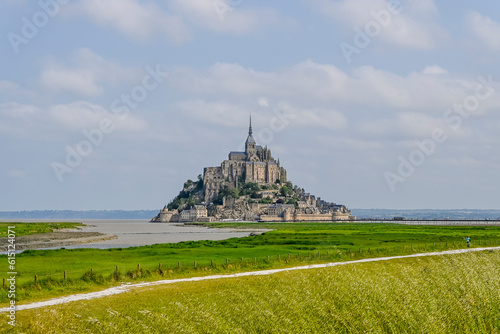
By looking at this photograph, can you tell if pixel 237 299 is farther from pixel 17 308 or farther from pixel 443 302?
pixel 17 308

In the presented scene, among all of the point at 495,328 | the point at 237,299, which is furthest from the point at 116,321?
the point at 495,328

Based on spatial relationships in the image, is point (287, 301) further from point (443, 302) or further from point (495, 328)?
point (495, 328)

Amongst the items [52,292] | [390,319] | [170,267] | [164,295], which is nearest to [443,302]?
[390,319]

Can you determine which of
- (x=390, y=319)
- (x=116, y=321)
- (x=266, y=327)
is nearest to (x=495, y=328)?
(x=390, y=319)

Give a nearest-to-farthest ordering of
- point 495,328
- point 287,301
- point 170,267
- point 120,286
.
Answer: point 495,328, point 287,301, point 120,286, point 170,267

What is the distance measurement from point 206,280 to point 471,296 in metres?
15.9

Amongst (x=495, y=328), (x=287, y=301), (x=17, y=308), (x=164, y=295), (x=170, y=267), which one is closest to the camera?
(x=495, y=328)

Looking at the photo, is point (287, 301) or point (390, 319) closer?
point (390, 319)

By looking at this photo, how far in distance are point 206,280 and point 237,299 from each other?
12441 millimetres

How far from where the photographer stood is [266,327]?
13.7m

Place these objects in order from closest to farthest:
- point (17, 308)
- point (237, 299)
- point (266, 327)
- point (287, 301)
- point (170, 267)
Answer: point (266, 327) < point (287, 301) < point (237, 299) < point (17, 308) < point (170, 267)

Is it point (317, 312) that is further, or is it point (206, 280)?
point (206, 280)

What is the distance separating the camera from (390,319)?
13.9 metres

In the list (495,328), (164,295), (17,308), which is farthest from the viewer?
(164,295)
